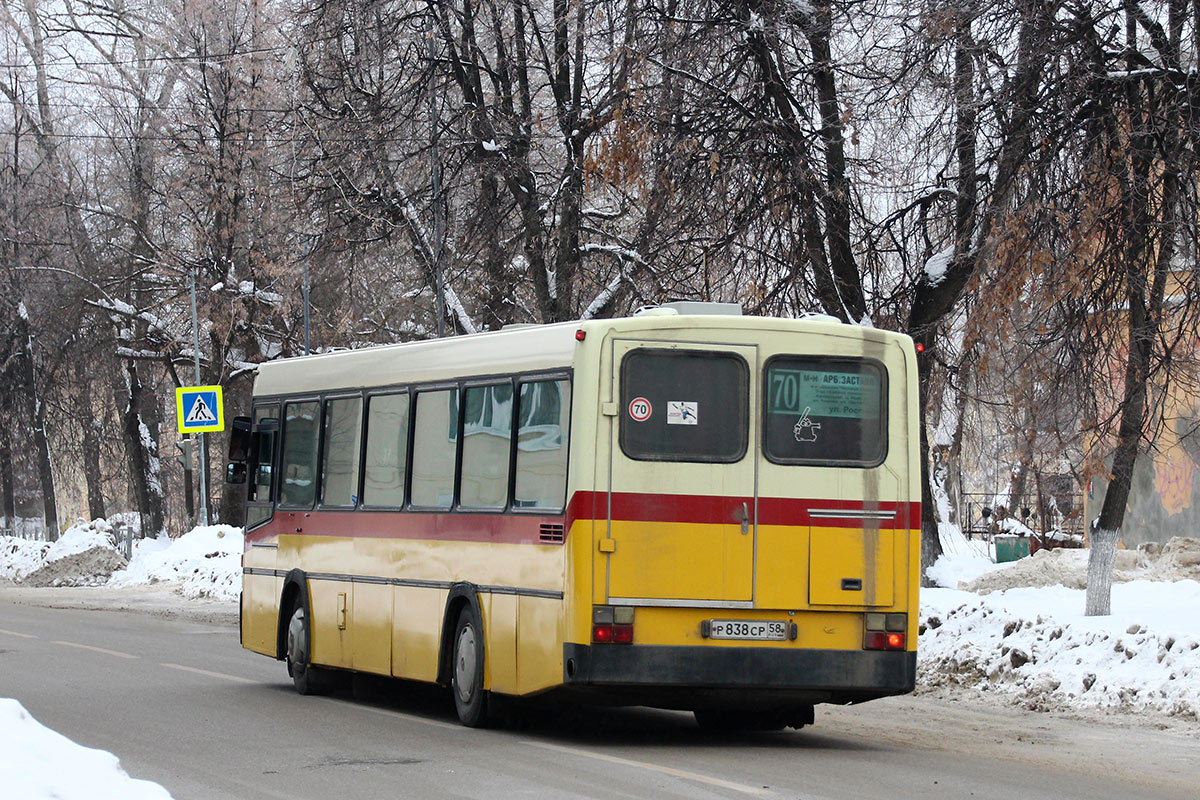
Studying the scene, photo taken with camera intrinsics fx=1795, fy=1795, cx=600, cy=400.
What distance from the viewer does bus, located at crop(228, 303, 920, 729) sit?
10766mm

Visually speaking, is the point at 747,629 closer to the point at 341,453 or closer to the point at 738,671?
the point at 738,671

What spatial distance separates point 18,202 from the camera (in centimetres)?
4612

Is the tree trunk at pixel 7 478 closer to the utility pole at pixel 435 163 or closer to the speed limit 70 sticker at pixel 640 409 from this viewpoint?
the utility pole at pixel 435 163

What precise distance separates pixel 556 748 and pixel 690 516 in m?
1.64

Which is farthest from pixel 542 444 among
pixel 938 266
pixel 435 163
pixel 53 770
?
pixel 435 163

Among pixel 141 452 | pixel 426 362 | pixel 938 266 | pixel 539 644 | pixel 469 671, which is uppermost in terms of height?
pixel 938 266

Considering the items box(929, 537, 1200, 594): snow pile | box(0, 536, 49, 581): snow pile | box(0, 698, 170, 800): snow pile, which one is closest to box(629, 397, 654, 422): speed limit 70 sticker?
box(0, 698, 170, 800): snow pile

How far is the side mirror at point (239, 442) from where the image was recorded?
16.5 metres

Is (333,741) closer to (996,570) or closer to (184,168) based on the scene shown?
(996,570)

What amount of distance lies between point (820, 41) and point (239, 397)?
26.1 metres

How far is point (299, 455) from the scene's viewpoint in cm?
1551

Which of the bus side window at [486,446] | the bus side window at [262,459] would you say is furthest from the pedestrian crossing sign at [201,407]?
the bus side window at [486,446]

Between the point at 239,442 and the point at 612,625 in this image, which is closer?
the point at 612,625

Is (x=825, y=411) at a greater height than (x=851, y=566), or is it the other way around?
(x=825, y=411)
